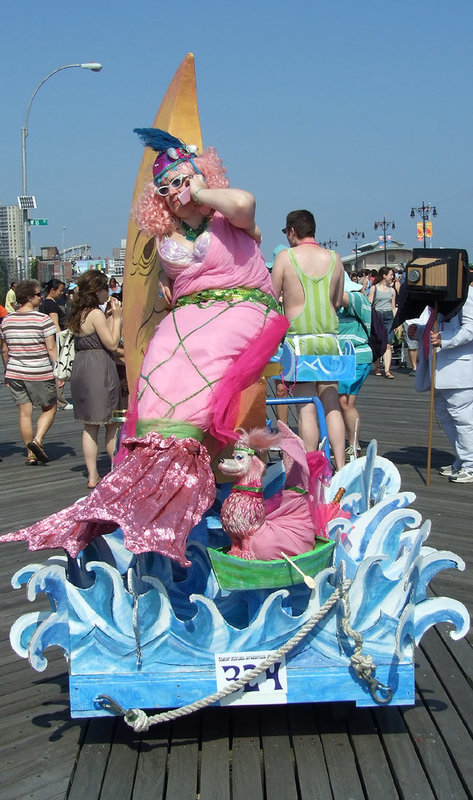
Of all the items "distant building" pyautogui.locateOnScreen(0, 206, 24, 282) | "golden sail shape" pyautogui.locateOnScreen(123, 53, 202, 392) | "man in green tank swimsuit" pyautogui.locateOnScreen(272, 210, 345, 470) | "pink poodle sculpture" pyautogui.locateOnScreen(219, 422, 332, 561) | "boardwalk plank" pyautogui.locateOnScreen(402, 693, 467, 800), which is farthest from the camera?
"distant building" pyautogui.locateOnScreen(0, 206, 24, 282)

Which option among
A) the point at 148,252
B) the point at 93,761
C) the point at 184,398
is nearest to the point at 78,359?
the point at 148,252

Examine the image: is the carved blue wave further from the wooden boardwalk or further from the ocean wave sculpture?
the wooden boardwalk

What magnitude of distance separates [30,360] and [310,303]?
3.43 meters

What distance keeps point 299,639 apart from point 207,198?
1.63m

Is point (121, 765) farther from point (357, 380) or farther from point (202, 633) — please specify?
point (357, 380)

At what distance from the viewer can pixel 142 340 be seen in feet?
13.6

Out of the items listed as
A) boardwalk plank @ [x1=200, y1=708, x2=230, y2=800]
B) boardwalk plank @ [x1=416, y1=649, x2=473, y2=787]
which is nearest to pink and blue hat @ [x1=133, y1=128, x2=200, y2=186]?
boardwalk plank @ [x1=200, y1=708, x2=230, y2=800]

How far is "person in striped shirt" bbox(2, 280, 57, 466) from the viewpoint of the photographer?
8.31 m

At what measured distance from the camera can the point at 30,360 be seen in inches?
332

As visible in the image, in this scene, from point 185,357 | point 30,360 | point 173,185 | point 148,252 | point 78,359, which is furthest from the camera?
point 30,360

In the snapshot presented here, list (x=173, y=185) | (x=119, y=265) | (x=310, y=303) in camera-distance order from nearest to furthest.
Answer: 1. (x=173, y=185)
2. (x=310, y=303)
3. (x=119, y=265)

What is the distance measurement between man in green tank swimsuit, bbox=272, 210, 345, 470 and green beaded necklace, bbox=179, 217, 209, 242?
248cm

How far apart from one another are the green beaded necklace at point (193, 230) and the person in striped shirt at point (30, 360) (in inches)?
196

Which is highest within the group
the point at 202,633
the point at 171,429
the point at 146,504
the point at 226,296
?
the point at 226,296
